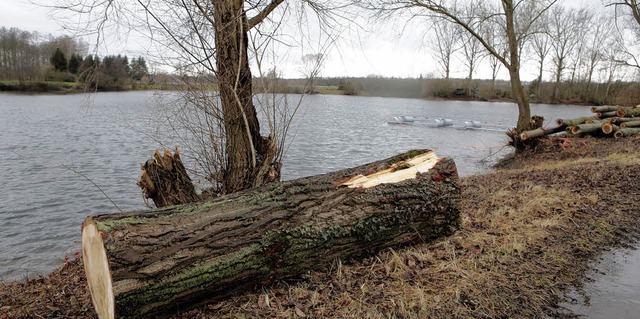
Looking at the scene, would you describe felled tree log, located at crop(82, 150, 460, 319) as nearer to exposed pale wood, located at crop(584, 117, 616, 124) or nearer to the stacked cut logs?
the stacked cut logs

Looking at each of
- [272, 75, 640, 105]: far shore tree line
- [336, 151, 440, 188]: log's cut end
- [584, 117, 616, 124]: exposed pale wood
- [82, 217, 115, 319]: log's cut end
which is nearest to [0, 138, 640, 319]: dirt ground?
[82, 217, 115, 319]: log's cut end

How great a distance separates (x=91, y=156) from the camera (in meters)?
13.8

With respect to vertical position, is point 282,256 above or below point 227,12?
below

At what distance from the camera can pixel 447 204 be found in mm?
4172

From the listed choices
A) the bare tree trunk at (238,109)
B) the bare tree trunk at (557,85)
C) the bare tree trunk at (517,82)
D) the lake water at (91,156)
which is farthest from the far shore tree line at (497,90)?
the bare tree trunk at (238,109)

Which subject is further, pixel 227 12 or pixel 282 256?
pixel 227 12

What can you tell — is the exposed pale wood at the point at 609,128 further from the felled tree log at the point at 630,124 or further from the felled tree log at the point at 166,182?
the felled tree log at the point at 166,182

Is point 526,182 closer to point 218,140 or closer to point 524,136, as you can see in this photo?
point 218,140

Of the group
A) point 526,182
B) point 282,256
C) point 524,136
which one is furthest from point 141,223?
point 524,136

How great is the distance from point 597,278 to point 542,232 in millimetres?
839

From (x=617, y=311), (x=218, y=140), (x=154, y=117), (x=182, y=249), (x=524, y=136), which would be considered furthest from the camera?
(x=524, y=136)

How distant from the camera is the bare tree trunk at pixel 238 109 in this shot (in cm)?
504

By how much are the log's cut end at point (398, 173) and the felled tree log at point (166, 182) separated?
2389 mm

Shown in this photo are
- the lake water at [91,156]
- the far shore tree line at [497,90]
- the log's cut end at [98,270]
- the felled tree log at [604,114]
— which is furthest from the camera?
the far shore tree line at [497,90]
